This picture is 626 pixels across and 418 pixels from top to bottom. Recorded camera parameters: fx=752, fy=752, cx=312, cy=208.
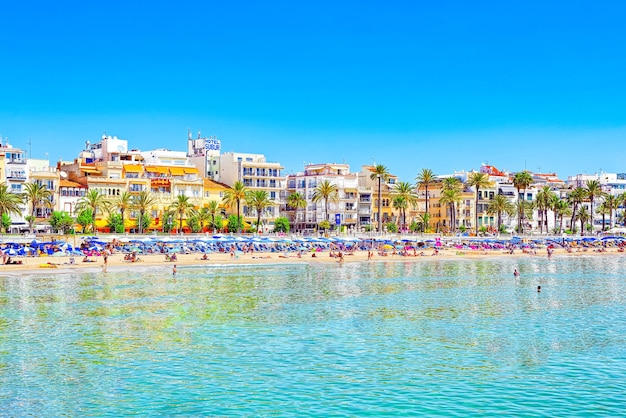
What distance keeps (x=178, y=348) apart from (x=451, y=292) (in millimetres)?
24082

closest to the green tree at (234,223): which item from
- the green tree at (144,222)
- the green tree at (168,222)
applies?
the green tree at (168,222)

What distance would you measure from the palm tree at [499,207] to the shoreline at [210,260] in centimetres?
2069

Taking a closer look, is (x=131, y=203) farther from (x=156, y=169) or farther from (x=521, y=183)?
(x=521, y=183)

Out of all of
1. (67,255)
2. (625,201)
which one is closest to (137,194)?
(67,255)

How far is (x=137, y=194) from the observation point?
96.6m

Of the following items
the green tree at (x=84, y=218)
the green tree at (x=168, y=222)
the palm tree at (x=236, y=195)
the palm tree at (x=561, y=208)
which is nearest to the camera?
the green tree at (x=84, y=218)

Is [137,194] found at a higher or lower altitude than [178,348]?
higher

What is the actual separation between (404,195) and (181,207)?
37176mm

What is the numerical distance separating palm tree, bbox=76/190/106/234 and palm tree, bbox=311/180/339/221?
3025 cm

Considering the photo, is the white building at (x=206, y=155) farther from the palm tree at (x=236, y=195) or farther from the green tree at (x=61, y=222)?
the green tree at (x=61, y=222)

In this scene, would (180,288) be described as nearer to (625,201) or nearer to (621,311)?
(621,311)

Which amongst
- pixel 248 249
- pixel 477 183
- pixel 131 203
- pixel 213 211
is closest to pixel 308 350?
pixel 248 249

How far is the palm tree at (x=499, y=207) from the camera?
11827 cm

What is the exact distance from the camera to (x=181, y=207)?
92.8 m
